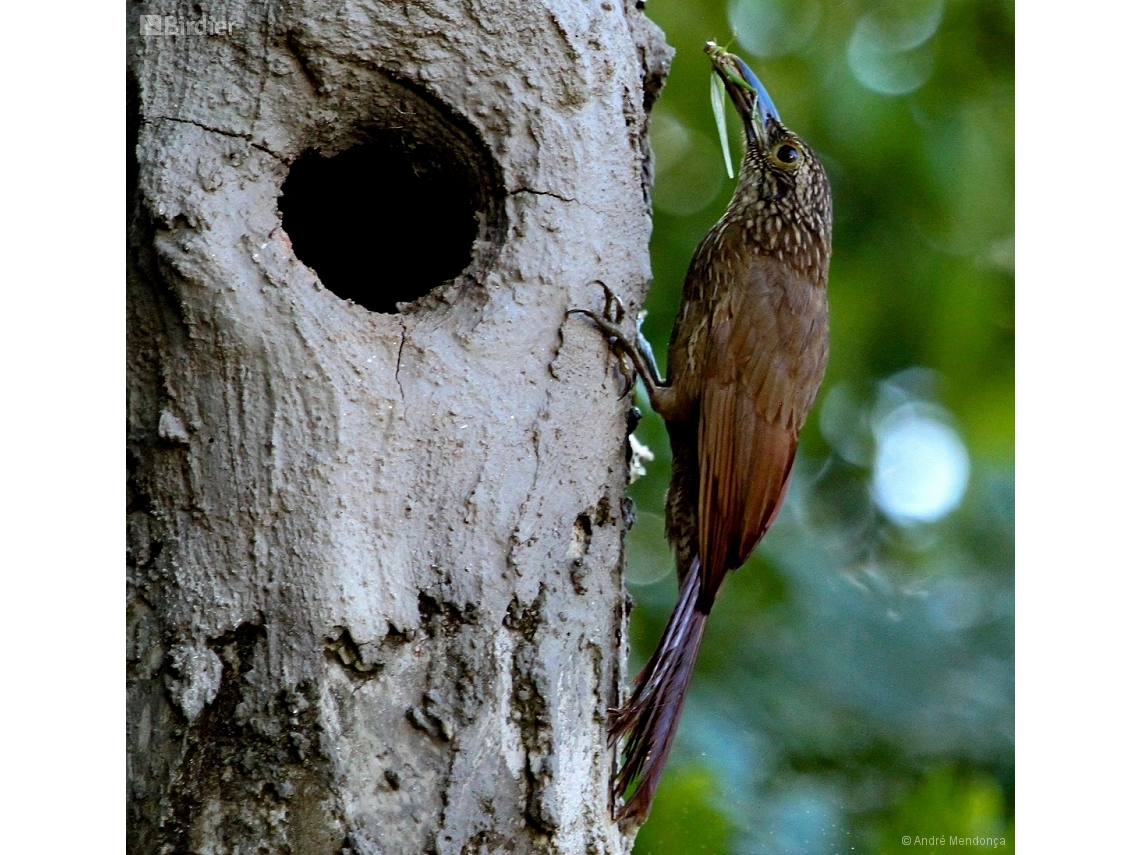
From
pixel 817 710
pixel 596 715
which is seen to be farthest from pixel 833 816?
pixel 596 715

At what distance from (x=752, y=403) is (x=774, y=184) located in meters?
0.77

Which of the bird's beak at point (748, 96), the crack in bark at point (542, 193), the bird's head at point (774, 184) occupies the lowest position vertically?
the crack in bark at point (542, 193)

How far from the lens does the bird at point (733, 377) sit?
2975 millimetres

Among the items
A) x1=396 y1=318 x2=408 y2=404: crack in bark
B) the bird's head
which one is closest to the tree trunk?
x1=396 y1=318 x2=408 y2=404: crack in bark

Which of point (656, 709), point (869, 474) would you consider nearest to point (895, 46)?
point (869, 474)

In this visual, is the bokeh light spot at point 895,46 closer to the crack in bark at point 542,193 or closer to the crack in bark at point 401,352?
the crack in bark at point 542,193

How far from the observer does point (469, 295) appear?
274cm

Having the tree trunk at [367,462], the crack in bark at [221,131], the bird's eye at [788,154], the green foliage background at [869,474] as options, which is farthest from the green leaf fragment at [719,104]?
the crack in bark at [221,131]

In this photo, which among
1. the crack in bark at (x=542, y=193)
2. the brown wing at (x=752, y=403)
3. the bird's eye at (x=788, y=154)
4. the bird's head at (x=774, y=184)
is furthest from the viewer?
the bird's eye at (x=788, y=154)

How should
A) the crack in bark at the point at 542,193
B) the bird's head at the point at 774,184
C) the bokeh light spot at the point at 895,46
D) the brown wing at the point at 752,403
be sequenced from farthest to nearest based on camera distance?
1. the bokeh light spot at the point at 895,46
2. the bird's head at the point at 774,184
3. the brown wing at the point at 752,403
4. the crack in bark at the point at 542,193

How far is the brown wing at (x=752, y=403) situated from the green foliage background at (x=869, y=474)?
74 centimetres

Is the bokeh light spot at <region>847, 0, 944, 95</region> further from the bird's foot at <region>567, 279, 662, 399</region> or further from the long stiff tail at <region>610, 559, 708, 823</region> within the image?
the long stiff tail at <region>610, 559, 708, 823</region>

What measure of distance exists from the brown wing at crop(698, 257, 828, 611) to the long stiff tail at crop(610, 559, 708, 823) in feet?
0.24

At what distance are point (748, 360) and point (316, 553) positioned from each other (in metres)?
1.42
